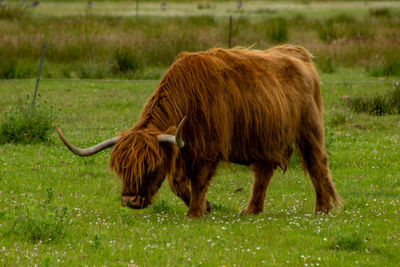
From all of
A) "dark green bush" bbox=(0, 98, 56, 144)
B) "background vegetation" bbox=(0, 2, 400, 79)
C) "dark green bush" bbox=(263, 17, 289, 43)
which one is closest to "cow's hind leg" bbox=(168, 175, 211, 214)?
"dark green bush" bbox=(0, 98, 56, 144)

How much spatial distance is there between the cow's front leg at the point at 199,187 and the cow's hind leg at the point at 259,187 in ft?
2.76

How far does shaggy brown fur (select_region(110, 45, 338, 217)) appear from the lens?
6.37m

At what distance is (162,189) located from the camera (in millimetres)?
8758

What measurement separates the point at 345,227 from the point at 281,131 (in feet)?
5.30

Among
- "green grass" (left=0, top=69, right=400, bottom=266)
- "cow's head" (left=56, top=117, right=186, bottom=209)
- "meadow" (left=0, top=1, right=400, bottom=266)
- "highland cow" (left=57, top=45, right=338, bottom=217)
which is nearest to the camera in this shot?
"green grass" (left=0, top=69, right=400, bottom=266)

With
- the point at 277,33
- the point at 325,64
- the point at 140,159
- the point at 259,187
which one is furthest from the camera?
the point at 277,33

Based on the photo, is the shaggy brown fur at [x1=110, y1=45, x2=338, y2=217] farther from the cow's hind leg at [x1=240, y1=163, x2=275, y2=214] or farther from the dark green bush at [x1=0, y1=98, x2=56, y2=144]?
the dark green bush at [x1=0, y1=98, x2=56, y2=144]

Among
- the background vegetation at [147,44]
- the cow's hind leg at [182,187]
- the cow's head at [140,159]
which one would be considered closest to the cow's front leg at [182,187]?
the cow's hind leg at [182,187]

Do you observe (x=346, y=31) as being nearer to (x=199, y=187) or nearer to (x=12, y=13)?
(x=12, y=13)

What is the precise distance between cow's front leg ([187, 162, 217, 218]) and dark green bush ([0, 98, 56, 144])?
489cm

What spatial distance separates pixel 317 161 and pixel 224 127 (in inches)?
62.9

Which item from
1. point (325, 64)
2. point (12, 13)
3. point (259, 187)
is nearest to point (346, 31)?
point (325, 64)

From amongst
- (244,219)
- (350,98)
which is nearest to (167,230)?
(244,219)

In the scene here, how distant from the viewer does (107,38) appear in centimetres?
2080
